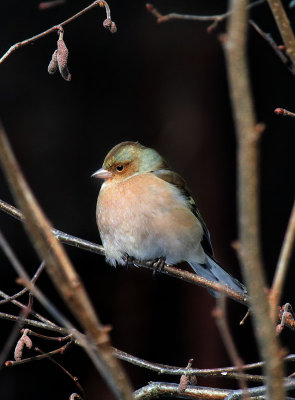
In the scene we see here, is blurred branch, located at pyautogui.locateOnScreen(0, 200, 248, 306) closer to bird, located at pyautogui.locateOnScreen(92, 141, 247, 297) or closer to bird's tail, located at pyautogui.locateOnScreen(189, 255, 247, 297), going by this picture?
bird, located at pyautogui.locateOnScreen(92, 141, 247, 297)

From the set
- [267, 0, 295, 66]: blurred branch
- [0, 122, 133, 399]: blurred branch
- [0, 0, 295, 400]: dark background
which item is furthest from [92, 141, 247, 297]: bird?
[0, 122, 133, 399]: blurred branch

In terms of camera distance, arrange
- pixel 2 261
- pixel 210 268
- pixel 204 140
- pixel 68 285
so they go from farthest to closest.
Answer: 1. pixel 204 140
2. pixel 2 261
3. pixel 210 268
4. pixel 68 285

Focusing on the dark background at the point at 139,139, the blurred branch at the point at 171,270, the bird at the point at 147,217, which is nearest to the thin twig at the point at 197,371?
the blurred branch at the point at 171,270

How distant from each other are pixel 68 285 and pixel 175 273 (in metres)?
1.94

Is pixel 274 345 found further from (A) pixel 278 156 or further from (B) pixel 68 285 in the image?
(A) pixel 278 156

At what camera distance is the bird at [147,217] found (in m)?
3.29

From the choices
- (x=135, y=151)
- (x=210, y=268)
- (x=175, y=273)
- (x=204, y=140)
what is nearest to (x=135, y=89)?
(x=204, y=140)

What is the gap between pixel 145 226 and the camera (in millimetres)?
3283

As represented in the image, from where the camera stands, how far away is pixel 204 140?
16.0 ft

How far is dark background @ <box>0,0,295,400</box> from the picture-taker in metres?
4.60

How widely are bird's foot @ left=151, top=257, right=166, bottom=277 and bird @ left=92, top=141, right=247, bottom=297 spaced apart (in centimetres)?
2

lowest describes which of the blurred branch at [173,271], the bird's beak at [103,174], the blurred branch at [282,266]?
the blurred branch at [282,266]

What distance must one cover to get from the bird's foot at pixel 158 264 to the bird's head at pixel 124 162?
0.54 metres

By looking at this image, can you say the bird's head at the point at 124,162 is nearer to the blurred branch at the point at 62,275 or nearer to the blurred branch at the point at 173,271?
the blurred branch at the point at 173,271
